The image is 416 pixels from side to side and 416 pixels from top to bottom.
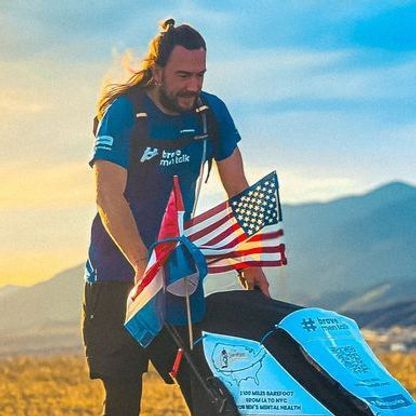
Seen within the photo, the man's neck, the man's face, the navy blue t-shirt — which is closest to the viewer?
the man's face

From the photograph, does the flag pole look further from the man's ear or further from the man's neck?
the man's ear

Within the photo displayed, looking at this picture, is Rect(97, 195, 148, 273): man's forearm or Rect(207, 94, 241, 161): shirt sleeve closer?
Rect(97, 195, 148, 273): man's forearm

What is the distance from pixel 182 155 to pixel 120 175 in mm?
423

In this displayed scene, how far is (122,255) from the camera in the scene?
7.27m

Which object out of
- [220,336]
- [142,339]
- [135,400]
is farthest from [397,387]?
[135,400]

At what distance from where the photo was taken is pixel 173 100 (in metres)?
7.03

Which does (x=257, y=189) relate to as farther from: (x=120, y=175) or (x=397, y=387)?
(x=397, y=387)

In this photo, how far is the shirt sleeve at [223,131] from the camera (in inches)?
290

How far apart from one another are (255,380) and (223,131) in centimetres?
171

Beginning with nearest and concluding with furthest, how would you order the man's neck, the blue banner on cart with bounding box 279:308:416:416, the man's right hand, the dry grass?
the blue banner on cart with bounding box 279:308:416:416
the man's right hand
the man's neck
the dry grass

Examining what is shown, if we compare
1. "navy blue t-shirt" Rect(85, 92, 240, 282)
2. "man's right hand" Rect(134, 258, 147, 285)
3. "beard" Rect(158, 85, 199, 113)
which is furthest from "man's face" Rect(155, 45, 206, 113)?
"man's right hand" Rect(134, 258, 147, 285)

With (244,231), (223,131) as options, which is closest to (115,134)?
(223,131)

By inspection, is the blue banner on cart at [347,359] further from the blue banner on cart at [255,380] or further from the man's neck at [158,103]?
the man's neck at [158,103]

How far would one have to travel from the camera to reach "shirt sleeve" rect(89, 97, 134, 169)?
6.97 metres
